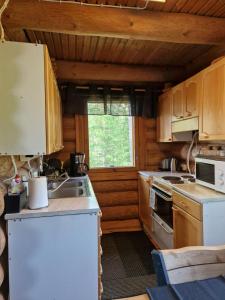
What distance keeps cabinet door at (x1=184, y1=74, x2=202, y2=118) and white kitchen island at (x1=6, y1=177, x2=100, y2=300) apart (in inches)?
62.6

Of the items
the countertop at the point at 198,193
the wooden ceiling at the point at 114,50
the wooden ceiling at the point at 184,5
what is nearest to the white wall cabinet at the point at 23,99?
the wooden ceiling at the point at 184,5

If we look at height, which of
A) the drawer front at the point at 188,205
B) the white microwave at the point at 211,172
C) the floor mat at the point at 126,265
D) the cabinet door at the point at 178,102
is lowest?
the floor mat at the point at 126,265

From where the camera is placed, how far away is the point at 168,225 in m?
2.40

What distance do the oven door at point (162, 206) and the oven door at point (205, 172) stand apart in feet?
1.25

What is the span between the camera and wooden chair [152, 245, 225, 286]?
935 mm

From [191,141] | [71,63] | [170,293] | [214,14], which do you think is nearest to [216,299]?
[170,293]

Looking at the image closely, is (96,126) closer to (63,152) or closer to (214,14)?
Answer: (63,152)

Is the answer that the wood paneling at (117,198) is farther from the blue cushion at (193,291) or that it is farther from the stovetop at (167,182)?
the blue cushion at (193,291)

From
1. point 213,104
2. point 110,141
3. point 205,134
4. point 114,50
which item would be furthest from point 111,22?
point 110,141

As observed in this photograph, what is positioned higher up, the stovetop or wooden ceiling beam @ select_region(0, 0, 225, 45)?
wooden ceiling beam @ select_region(0, 0, 225, 45)

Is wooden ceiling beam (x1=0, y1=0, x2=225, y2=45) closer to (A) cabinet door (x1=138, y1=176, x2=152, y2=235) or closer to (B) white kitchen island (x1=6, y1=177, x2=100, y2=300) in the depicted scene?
(B) white kitchen island (x1=6, y1=177, x2=100, y2=300)

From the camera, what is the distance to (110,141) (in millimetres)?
3568

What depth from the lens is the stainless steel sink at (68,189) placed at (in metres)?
2.18

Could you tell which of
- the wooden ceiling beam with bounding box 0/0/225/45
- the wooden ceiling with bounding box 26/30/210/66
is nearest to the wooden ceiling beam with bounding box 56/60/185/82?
the wooden ceiling with bounding box 26/30/210/66
